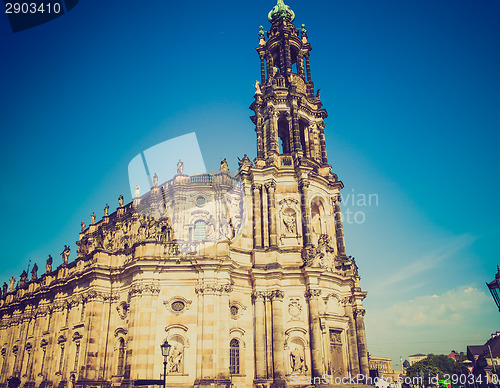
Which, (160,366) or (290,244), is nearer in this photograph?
(160,366)

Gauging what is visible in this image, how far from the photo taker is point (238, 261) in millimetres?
33531

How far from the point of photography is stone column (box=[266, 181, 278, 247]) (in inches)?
1363

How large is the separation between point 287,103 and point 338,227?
519 inches

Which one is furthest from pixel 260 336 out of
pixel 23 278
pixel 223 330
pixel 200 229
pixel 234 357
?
pixel 23 278

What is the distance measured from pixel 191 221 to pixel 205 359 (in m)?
12.0

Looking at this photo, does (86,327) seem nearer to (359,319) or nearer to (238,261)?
(238,261)

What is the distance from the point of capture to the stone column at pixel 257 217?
1375 inches

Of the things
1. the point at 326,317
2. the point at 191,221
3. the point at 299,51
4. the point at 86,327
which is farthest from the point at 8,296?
the point at 299,51

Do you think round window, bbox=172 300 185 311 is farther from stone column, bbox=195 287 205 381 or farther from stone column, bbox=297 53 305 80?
stone column, bbox=297 53 305 80

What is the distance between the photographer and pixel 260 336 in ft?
104

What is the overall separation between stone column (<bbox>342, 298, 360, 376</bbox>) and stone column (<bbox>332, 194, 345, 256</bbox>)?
15.6 ft

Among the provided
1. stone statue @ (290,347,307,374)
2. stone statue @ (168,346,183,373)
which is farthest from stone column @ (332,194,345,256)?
stone statue @ (168,346,183,373)

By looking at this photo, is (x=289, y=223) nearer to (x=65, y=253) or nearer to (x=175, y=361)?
(x=175, y=361)

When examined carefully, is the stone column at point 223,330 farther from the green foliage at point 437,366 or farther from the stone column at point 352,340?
the green foliage at point 437,366
